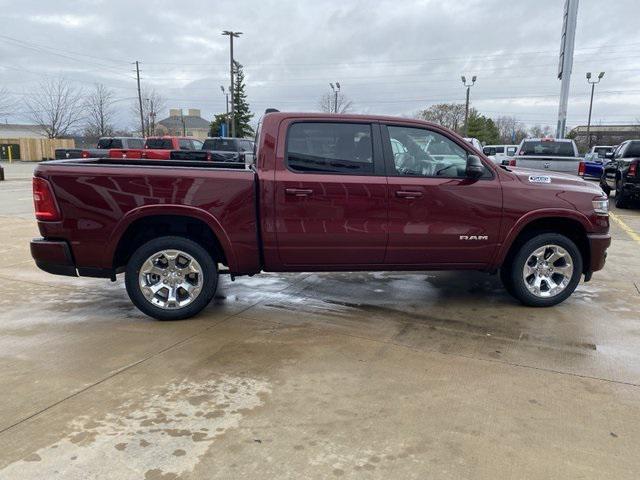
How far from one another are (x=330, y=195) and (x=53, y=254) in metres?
2.53

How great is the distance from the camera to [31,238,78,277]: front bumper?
4613 millimetres

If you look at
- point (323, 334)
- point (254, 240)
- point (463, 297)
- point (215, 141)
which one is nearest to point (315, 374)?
point (323, 334)

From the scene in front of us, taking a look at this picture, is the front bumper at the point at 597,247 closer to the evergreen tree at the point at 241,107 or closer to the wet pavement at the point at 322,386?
the wet pavement at the point at 322,386

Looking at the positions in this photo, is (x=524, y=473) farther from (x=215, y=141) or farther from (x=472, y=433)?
(x=215, y=141)

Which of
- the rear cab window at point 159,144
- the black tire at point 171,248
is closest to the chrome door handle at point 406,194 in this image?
the black tire at point 171,248

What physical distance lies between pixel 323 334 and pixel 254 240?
1065mm

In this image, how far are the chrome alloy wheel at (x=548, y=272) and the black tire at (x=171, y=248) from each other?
3.12 m

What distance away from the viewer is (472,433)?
3.01 m

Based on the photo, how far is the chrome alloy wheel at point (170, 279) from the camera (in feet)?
15.6

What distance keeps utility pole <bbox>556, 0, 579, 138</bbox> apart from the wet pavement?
21.0m

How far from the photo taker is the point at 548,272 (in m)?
5.30

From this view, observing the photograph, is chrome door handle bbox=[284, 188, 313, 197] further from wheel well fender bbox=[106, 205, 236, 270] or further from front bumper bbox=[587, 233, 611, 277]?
front bumper bbox=[587, 233, 611, 277]

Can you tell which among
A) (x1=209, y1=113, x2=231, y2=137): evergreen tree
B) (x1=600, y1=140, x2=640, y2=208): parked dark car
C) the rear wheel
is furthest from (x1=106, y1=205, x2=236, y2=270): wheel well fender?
(x1=209, y1=113, x2=231, y2=137): evergreen tree

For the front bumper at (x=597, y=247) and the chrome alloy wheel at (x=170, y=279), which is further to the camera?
the front bumper at (x=597, y=247)
